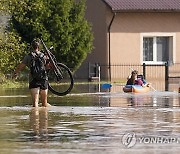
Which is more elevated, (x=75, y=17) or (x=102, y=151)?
(x=75, y=17)

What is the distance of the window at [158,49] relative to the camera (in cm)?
4672

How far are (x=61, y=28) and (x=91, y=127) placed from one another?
25.4 metres

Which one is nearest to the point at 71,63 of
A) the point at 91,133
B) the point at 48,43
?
the point at 48,43

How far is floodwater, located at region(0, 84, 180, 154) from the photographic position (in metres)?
11.9

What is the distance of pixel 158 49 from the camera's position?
4700 cm

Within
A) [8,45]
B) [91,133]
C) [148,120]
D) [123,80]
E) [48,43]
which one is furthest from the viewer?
[123,80]

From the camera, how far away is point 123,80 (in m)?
43.6

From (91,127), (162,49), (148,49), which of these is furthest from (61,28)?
(91,127)

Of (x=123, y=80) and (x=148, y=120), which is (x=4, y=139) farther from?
(x=123, y=80)

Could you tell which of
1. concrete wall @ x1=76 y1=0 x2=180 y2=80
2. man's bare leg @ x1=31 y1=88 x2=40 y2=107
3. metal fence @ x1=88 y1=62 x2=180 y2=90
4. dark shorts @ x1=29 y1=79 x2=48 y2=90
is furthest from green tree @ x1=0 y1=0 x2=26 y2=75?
man's bare leg @ x1=31 y1=88 x2=40 y2=107

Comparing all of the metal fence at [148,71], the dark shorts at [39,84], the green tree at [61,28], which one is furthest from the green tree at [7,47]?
the dark shorts at [39,84]

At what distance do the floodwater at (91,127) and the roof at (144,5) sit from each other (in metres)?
22.3

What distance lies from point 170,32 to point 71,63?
8.37 metres

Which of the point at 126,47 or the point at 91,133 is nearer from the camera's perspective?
the point at 91,133
